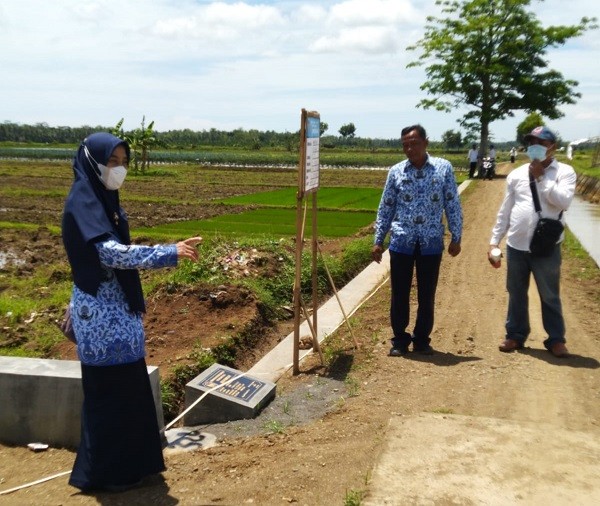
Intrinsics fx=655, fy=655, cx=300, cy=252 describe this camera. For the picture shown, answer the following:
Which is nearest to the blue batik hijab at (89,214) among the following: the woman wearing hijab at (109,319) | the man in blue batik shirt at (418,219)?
the woman wearing hijab at (109,319)

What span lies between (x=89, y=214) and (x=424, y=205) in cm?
288

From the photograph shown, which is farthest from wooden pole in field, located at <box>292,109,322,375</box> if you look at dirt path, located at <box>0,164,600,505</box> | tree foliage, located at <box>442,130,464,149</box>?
tree foliage, located at <box>442,130,464,149</box>

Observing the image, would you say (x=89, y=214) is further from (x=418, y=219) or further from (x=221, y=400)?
(x=418, y=219)

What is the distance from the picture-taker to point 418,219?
5.26 meters

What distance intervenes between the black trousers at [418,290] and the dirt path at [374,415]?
0.22 metres

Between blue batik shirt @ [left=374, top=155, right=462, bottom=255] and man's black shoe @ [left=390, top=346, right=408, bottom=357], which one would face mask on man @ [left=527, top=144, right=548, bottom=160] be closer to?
A: blue batik shirt @ [left=374, top=155, right=462, bottom=255]

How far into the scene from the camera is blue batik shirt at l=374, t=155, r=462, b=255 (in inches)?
206

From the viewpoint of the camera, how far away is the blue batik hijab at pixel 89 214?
3.22m

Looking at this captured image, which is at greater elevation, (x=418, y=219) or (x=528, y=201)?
(x=528, y=201)

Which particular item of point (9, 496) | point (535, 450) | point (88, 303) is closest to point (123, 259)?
point (88, 303)

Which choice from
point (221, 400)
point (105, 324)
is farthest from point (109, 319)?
point (221, 400)

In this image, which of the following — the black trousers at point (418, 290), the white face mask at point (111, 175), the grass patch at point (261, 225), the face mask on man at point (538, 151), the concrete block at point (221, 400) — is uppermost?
the face mask on man at point (538, 151)

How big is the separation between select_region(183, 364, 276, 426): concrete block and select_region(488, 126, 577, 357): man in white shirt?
222 centimetres

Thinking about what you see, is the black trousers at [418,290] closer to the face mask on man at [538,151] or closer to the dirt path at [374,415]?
the dirt path at [374,415]
